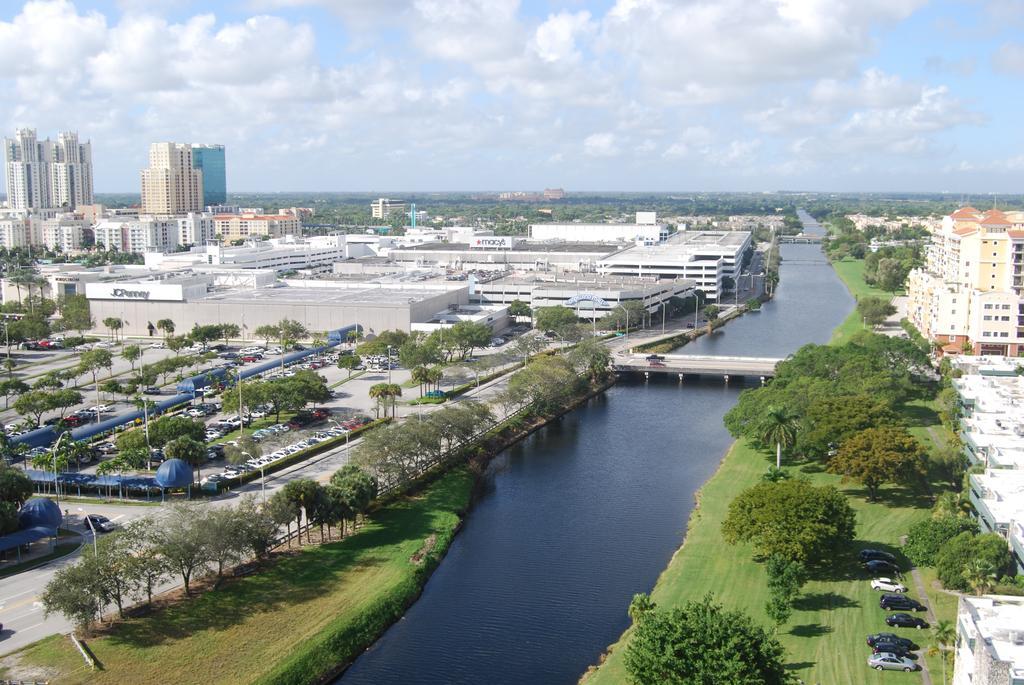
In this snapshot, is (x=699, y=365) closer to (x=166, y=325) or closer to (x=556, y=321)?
(x=556, y=321)

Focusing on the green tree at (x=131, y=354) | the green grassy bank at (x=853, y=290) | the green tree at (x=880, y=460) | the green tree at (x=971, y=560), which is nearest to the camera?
the green tree at (x=971, y=560)

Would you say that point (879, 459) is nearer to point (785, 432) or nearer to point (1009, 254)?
point (785, 432)

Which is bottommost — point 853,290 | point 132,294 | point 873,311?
point 853,290

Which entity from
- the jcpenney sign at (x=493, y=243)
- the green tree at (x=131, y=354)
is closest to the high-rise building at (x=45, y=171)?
the jcpenney sign at (x=493, y=243)

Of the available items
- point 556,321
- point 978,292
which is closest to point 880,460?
point 978,292

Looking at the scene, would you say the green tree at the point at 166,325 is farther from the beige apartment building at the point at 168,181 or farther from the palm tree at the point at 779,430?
the beige apartment building at the point at 168,181

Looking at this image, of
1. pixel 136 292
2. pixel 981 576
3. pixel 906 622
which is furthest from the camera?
pixel 136 292

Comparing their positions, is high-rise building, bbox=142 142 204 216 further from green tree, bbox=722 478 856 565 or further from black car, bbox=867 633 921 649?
black car, bbox=867 633 921 649

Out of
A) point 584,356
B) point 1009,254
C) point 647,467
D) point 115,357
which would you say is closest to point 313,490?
point 647,467
